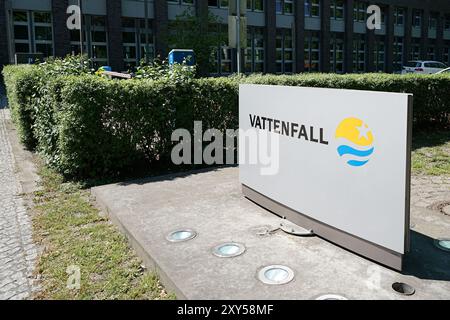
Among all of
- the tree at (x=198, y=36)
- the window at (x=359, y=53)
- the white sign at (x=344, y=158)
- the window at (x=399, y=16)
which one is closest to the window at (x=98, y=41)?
the tree at (x=198, y=36)

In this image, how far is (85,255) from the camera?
4.48 meters

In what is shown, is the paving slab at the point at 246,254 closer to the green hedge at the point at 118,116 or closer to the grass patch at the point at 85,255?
the grass patch at the point at 85,255

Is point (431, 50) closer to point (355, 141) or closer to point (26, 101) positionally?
point (26, 101)

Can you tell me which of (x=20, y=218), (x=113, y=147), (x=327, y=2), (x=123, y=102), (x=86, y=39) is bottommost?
(x=20, y=218)

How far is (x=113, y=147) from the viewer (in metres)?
7.15

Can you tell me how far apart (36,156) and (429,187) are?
7840mm

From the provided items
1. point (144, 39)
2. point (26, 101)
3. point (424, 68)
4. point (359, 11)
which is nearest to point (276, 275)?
point (26, 101)

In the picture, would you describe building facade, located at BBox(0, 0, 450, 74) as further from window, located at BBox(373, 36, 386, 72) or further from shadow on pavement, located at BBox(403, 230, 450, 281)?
shadow on pavement, located at BBox(403, 230, 450, 281)

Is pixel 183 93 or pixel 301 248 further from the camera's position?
pixel 183 93

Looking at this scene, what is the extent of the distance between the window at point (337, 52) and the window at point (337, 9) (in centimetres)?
156

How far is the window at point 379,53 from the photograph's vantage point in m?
43.3

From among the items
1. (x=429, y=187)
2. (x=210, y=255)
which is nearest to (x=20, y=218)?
(x=210, y=255)

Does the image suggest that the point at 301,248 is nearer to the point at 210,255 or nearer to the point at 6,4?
the point at 210,255

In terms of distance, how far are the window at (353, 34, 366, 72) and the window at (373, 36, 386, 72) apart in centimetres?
163
